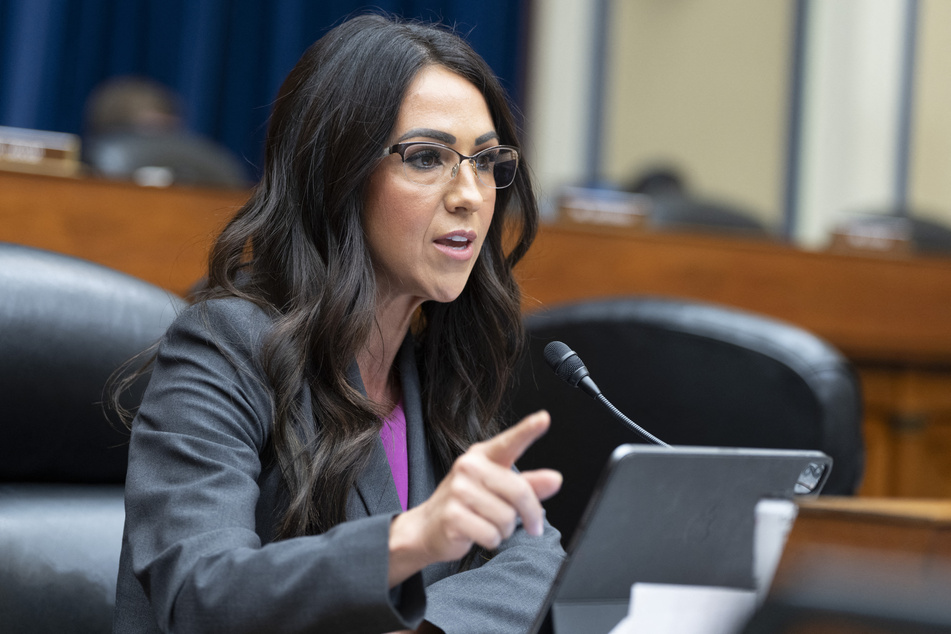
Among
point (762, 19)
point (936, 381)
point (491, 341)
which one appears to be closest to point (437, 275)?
point (491, 341)

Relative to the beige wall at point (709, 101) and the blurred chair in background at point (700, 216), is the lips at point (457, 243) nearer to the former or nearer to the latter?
the blurred chair in background at point (700, 216)

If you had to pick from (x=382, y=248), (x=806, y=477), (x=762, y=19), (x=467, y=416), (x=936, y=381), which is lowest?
(x=936, y=381)

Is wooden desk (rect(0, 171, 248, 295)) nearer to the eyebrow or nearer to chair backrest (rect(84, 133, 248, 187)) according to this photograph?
chair backrest (rect(84, 133, 248, 187))

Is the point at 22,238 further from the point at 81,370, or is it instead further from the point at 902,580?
the point at 902,580

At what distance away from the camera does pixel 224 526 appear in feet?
3.05

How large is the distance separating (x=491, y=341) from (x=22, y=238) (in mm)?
1376

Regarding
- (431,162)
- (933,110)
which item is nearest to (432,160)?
(431,162)

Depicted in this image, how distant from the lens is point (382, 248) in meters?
1.23

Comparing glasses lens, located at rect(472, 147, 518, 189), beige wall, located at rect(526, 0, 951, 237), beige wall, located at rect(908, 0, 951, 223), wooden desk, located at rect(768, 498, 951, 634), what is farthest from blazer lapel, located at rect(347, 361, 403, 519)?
beige wall, located at rect(908, 0, 951, 223)

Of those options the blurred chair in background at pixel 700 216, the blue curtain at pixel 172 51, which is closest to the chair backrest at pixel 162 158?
the blue curtain at pixel 172 51

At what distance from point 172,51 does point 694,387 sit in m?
3.97

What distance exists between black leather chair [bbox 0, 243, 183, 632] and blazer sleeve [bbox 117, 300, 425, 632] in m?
0.22

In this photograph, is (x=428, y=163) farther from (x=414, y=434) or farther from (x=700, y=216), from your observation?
(x=700, y=216)

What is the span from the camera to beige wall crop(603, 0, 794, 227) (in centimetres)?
583
